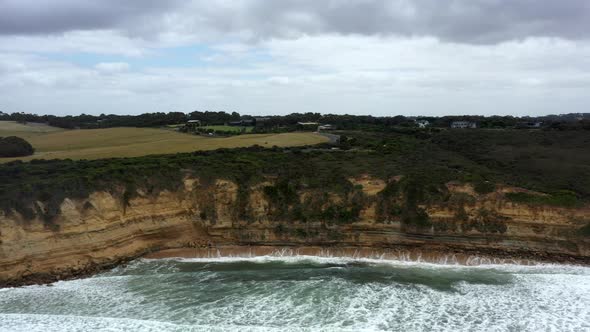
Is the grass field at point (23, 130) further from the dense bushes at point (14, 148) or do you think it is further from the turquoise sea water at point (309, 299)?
the turquoise sea water at point (309, 299)

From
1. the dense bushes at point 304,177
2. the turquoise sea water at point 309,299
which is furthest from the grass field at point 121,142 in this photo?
the turquoise sea water at point 309,299

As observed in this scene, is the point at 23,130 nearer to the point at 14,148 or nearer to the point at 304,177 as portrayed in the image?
the point at 14,148

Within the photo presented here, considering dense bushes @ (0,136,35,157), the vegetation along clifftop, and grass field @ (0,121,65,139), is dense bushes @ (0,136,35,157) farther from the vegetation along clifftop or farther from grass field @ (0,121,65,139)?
grass field @ (0,121,65,139)

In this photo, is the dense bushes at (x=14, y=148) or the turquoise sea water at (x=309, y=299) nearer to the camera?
the turquoise sea water at (x=309, y=299)

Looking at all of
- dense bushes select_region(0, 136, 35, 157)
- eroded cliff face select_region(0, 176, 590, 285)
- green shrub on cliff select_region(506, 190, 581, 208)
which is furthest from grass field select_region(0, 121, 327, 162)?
green shrub on cliff select_region(506, 190, 581, 208)

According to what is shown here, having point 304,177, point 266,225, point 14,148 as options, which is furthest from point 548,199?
point 14,148

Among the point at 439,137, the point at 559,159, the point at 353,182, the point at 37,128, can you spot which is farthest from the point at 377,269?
the point at 37,128
